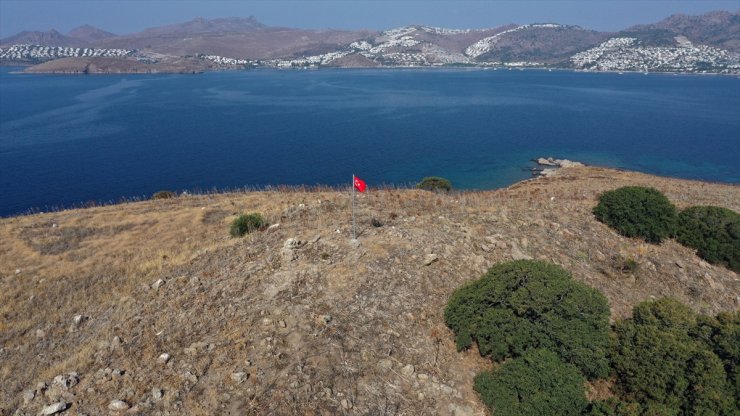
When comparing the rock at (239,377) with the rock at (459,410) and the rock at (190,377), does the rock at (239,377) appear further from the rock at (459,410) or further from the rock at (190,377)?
the rock at (459,410)

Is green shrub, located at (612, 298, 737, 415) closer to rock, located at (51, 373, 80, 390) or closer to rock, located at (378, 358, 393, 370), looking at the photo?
rock, located at (378, 358, 393, 370)

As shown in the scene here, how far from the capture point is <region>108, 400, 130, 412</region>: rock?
984cm

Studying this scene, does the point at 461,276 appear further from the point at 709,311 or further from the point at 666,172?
the point at 666,172

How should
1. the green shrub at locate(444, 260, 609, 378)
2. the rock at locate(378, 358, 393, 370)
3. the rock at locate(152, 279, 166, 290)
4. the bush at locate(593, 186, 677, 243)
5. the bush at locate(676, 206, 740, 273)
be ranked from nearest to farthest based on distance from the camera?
the rock at locate(378, 358, 393, 370), the green shrub at locate(444, 260, 609, 378), the rock at locate(152, 279, 166, 290), the bush at locate(676, 206, 740, 273), the bush at locate(593, 186, 677, 243)

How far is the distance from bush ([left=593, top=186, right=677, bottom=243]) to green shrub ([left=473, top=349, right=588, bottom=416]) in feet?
39.2

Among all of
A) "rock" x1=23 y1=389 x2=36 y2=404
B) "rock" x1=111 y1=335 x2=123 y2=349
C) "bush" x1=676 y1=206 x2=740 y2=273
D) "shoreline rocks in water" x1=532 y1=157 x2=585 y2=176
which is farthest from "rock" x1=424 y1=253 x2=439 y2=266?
"shoreline rocks in water" x1=532 y1=157 x2=585 y2=176

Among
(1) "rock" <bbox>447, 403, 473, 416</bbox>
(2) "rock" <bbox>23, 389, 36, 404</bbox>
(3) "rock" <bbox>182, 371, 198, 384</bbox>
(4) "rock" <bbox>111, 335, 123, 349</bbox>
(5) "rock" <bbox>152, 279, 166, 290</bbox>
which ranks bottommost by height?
(2) "rock" <bbox>23, 389, 36, 404</bbox>

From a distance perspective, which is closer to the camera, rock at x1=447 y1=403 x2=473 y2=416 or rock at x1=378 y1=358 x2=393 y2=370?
rock at x1=447 y1=403 x2=473 y2=416

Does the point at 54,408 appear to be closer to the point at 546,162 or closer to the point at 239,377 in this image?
the point at 239,377

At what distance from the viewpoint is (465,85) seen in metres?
186

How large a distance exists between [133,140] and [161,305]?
A: 3295 inches

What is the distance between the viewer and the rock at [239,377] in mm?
10273

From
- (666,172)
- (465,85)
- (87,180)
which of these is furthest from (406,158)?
(465,85)

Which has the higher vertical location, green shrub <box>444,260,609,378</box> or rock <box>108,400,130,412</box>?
green shrub <box>444,260,609,378</box>
